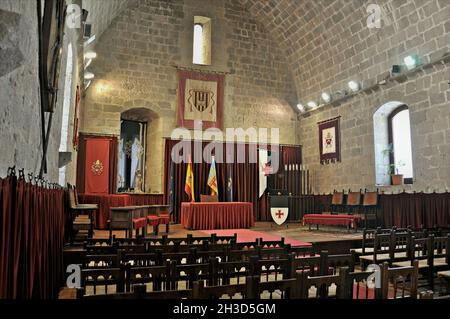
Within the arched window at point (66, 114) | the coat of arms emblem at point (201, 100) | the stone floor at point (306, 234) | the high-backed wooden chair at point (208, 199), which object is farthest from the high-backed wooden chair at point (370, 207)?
the arched window at point (66, 114)

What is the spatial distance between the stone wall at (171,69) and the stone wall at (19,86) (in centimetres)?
804

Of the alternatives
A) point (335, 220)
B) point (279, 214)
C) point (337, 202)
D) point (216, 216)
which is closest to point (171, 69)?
point (216, 216)

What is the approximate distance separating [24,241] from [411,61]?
9.13 meters

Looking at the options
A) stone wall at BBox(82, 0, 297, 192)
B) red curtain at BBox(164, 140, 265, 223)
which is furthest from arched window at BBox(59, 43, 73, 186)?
red curtain at BBox(164, 140, 265, 223)

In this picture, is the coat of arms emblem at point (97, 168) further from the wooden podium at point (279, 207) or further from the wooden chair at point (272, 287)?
the wooden chair at point (272, 287)

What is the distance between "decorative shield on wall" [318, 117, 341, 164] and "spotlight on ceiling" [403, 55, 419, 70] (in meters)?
2.98

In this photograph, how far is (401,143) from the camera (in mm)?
10031

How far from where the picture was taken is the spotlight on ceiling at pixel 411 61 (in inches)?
348

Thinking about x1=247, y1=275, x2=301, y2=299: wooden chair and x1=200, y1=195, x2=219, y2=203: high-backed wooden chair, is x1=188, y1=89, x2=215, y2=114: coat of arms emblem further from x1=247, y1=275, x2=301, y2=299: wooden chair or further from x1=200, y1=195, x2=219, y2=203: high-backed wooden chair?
x1=247, y1=275, x2=301, y2=299: wooden chair

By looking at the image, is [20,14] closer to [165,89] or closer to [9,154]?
[9,154]

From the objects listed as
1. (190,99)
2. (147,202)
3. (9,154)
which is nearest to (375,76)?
(190,99)

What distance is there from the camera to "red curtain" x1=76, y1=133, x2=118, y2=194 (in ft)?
35.3

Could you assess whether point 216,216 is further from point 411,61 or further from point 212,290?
point 212,290
